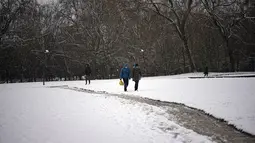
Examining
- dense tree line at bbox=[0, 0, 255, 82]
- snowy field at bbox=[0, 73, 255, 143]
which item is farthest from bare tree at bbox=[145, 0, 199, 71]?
snowy field at bbox=[0, 73, 255, 143]

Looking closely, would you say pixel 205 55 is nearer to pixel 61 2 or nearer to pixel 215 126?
pixel 61 2

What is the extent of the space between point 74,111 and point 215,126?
4812 mm

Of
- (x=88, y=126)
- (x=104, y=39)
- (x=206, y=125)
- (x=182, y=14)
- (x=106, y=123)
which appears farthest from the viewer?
(x=104, y=39)

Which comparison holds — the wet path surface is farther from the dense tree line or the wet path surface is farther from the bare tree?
the dense tree line

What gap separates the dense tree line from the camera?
39312 millimetres

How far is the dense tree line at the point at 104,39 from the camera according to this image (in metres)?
39.3

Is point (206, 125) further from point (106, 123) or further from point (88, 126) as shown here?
point (88, 126)

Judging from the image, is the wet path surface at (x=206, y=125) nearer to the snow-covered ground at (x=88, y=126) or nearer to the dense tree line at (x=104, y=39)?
the snow-covered ground at (x=88, y=126)

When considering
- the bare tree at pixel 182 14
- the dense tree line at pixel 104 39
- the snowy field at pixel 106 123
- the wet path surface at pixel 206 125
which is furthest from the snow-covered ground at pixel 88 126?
the dense tree line at pixel 104 39

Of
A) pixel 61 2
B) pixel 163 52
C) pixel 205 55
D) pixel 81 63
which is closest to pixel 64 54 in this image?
pixel 81 63

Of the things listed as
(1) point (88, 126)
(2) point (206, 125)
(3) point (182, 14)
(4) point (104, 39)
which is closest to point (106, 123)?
(1) point (88, 126)

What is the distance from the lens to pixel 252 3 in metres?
35.2

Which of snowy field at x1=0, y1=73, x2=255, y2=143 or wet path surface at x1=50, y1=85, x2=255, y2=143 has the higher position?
snowy field at x1=0, y1=73, x2=255, y2=143

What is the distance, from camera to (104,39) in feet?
139
